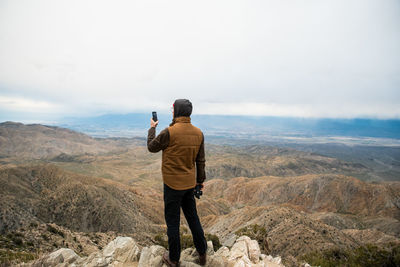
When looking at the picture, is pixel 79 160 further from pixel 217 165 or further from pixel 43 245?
pixel 43 245

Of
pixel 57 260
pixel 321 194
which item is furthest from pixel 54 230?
pixel 321 194

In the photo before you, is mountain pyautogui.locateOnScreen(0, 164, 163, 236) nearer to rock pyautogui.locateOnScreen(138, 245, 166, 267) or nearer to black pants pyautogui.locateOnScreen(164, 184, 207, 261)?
rock pyautogui.locateOnScreen(138, 245, 166, 267)

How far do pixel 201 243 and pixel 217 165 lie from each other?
108 m

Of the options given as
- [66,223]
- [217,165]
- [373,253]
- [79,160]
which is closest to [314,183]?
[217,165]

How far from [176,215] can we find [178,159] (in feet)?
4.21

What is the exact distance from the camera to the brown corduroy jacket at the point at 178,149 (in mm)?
4129

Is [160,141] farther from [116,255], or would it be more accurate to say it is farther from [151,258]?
[116,255]

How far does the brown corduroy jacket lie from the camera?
413 cm

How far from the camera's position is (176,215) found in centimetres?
451

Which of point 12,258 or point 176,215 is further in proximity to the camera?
point 12,258

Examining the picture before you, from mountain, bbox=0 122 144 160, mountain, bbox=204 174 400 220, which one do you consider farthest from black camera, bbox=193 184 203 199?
mountain, bbox=0 122 144 160

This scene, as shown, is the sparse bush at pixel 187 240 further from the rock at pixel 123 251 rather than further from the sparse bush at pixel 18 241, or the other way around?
the sparse bush at pixel 18 241

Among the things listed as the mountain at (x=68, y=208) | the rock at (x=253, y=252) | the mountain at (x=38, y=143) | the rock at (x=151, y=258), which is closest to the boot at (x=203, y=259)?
the rock at (x=151, y=258)

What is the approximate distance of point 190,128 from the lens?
429cm
